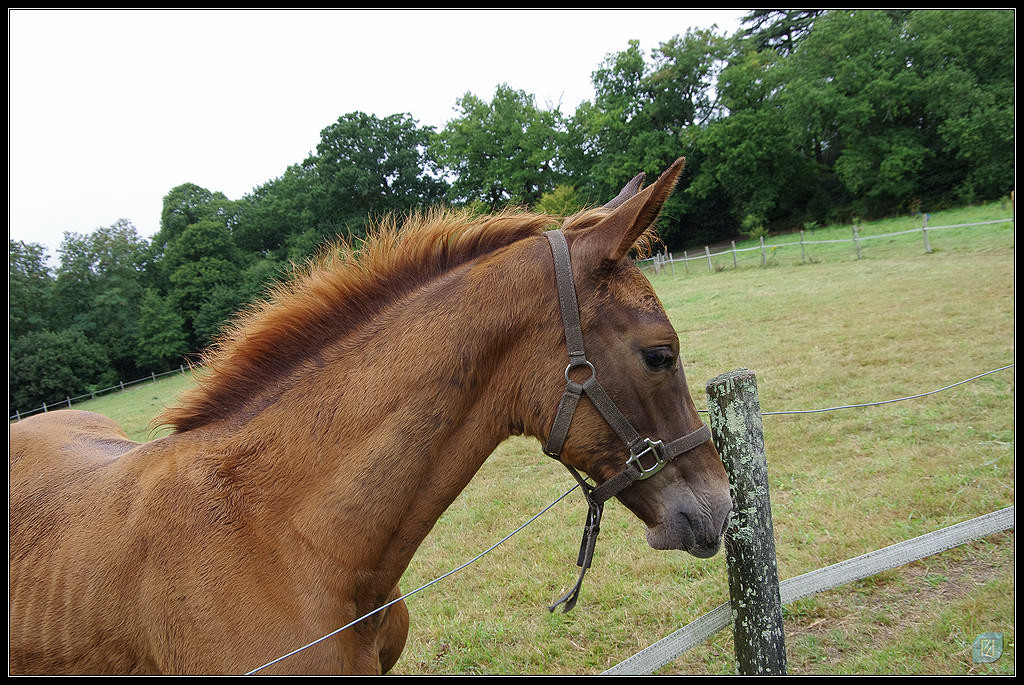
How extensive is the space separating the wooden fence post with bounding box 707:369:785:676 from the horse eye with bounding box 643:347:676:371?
628mm

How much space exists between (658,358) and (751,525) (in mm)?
1074

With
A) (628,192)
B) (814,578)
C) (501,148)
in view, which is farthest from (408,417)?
(501,148)

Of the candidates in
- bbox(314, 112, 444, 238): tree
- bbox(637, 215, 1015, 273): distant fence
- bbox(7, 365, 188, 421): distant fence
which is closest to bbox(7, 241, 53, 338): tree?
bbox(7, 365, 188, 421): distant fence

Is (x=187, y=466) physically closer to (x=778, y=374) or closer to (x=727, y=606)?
(x=727, y=606)

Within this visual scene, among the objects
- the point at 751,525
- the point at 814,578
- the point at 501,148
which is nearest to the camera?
the point at 751,525

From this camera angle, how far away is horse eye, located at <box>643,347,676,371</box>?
1.78m

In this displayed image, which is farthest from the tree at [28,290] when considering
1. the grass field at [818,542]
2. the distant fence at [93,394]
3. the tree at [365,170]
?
the grass field at [818,542]

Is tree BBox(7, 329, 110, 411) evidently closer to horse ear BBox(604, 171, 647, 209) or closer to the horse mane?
the horse mane

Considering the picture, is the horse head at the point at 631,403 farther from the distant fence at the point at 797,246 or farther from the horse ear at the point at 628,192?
the distant fence at the point at 797,246

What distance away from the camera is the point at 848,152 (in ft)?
114

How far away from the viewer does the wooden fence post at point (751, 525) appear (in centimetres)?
229

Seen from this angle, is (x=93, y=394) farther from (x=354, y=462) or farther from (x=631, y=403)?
(x=631, y=403)

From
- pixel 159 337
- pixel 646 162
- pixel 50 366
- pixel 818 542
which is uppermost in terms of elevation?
pixel 646 162

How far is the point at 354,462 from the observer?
1767mm
